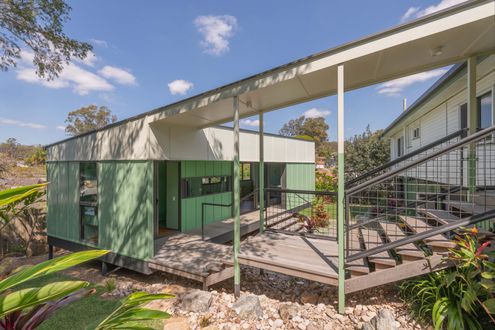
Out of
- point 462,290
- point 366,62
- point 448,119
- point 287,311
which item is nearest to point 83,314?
point 287,311

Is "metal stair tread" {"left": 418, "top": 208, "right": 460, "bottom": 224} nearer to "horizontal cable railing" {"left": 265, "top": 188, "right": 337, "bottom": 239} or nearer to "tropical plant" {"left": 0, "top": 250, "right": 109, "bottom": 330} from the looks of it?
"horizontal cable railing" {"left": 265, "top": 188, "right": 337, "bottom": 239}

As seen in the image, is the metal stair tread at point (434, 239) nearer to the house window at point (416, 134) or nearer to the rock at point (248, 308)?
the rock at point (248, 308)

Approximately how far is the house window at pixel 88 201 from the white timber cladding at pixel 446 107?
8349 mm

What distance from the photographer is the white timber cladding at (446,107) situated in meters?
4.37

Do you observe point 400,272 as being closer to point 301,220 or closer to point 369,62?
point 369,62

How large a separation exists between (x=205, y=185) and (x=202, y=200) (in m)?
0.52

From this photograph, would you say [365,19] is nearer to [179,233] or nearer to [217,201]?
[217,201]

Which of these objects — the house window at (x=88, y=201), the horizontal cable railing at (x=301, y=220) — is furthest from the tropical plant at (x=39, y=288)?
the house window at (x=88, y=201)

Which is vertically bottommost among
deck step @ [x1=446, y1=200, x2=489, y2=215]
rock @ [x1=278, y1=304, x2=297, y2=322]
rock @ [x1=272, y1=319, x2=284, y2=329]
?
rock @ [x1=272, y1=319, x2=284, y2=329]

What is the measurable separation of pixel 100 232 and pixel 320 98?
19.4ft

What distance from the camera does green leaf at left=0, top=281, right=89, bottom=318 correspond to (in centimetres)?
83

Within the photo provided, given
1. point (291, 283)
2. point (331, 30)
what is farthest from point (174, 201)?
point (331, 30)

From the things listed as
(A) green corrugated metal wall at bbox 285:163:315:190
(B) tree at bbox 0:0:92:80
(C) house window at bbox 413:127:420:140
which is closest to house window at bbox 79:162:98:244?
(B) tree at bbox 0:0:92:80

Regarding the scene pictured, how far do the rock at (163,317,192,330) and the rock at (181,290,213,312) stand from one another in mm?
206
